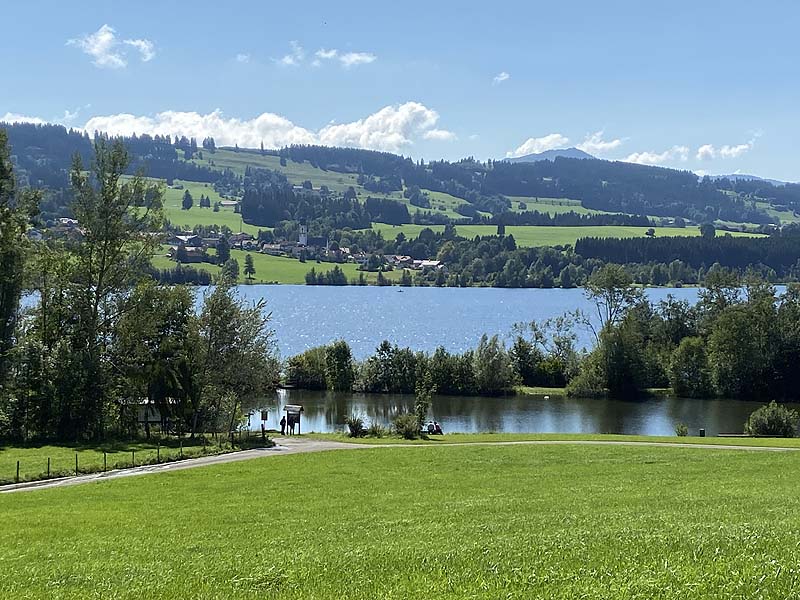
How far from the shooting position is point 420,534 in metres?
14.0

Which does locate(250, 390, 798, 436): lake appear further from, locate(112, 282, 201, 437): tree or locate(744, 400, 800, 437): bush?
locate(112, 282, 201, 437): tree

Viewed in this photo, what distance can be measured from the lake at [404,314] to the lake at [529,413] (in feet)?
64.7

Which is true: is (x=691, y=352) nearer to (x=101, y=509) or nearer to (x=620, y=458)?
(x=620, y=458)

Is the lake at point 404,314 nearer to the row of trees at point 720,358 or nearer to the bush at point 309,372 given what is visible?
the bush at point 309,372

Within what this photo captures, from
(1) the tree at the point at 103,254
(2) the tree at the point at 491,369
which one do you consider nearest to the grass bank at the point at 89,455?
(1) the tree at the point at 103,254

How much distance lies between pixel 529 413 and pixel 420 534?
187ft

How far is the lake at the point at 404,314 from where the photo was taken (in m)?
112

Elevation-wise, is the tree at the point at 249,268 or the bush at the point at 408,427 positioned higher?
the tree at the point at 249,268

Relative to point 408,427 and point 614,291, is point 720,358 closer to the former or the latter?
point 614,291

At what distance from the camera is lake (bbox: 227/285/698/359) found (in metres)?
112

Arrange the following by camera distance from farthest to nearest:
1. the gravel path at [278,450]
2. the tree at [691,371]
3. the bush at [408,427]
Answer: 1. the tree at [691,371]
2. the bush at [408,427]
3. the gravel path at [278,450]

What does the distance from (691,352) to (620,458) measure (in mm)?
56090

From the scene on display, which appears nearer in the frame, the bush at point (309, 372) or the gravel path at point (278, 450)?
the gravel path at point (278, 450)

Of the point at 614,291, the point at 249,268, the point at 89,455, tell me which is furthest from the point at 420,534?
the point at 249,268
